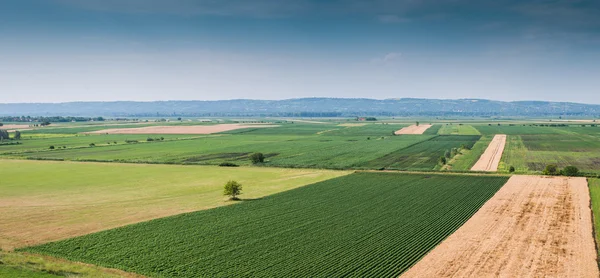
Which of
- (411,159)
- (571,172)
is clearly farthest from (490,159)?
(571,172)

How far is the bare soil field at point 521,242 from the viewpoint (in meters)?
29.2

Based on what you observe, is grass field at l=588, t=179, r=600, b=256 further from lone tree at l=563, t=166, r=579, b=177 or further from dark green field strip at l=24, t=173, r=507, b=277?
dark green field strip at l=24, t=173, r=507, b=277

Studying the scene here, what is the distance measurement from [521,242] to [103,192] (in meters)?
50.5

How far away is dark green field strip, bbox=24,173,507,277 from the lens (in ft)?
96.8

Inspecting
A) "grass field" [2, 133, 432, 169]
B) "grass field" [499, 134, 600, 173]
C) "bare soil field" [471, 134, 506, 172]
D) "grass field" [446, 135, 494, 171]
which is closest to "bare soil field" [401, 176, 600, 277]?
"bare soil field" [471, 134, 506, 172]

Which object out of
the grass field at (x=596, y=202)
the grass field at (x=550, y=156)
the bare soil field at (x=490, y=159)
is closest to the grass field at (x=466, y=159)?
the bare soil field at (x=490, y=159)

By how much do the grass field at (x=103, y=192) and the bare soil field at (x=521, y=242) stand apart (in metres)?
27.0

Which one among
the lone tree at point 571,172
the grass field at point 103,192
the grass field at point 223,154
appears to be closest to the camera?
the grass field at point 103,192

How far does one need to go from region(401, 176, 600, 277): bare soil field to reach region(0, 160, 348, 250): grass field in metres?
27.0

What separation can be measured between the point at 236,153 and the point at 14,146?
6925 cm

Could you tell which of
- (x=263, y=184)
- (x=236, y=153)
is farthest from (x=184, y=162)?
(x=263, y=184)

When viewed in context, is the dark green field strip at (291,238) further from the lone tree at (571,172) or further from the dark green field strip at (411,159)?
the dark green field strip at (411,159)

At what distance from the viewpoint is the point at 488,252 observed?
32781 millimetres

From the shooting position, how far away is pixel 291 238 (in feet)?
118
